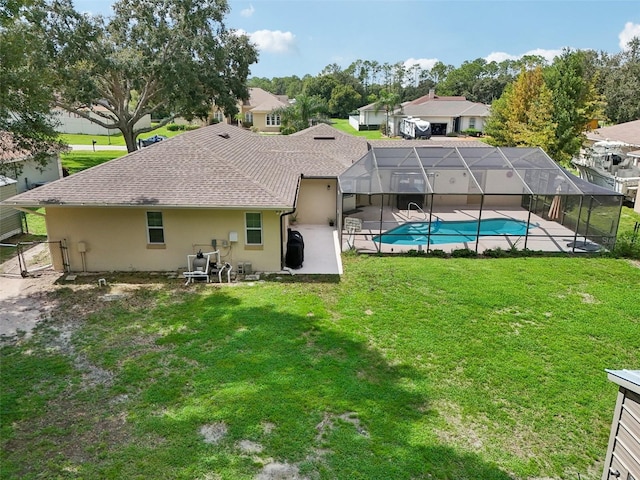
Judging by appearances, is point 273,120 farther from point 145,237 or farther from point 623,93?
point 145,237

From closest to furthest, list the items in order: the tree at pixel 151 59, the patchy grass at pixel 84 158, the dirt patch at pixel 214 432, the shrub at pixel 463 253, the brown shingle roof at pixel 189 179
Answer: the dirt patch at pixel 214 432
the brown shingle roof at pixel 189 179
the shrub at pixel 463 253
the tree at pixel 151 59
the patchy grass at pixel 84 158

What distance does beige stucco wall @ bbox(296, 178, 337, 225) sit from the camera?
19.0m

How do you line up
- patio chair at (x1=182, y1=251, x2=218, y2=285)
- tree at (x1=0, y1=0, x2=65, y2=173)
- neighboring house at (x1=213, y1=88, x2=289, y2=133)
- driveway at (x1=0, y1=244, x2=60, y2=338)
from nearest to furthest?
1. driveway at (x1=0, y1=244, x2=60, y2=338)
2. tree at (x1=0, y1=0, x2=65, y2=173)
3. patio chair at (x1=182, y1=251, x2=218, y2=285)
4. neighboring house at (x1=213, y1=88, x2=289, y2=133)

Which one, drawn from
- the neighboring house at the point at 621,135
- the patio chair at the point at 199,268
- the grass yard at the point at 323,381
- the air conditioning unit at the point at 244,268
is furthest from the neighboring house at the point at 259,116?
the grass yard at the point at 323,381

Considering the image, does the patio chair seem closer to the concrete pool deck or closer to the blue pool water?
the concrete pool deck

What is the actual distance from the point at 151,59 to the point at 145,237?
2008 cm

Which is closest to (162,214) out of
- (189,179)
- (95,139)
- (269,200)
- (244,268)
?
(189,179)

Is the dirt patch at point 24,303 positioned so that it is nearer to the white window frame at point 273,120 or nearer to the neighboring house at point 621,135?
the neighboring house at point 621,135

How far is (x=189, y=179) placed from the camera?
567 inches

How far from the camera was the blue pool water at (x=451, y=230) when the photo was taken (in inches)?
696

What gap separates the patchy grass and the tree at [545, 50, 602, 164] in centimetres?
2889

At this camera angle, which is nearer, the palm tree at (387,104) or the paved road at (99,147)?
the paved road at (99,147)

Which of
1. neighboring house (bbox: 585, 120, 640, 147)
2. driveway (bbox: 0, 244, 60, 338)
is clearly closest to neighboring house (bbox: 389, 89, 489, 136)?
neighboring house (bbox: 585, 120, 640, 147)

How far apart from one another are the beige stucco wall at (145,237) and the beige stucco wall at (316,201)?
571 cm
